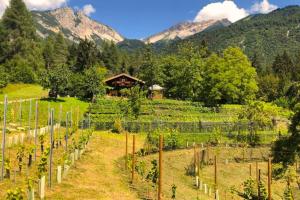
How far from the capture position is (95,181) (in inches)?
933

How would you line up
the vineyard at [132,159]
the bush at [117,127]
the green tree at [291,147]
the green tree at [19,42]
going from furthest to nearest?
the green tree at [19,42]
the bush at [117,127]
the green tree at [291,147]
the vineyard at [132,159]

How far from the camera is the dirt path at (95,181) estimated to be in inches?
801

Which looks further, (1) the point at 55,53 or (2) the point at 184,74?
(1) the point at 55,53

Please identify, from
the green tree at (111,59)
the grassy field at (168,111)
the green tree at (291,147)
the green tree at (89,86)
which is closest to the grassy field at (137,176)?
the green tree at (291,147)

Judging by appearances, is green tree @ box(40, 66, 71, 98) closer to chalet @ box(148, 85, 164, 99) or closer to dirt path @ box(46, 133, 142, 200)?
chalet @ box(148, 85, 164, 99)

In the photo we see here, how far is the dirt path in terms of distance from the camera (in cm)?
2034

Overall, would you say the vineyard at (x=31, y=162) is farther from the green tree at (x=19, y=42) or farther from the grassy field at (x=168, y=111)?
the green tree at (x=19, y=42)

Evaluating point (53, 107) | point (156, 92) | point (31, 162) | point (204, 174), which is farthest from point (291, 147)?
point (156, 92)

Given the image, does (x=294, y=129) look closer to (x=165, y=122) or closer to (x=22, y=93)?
(x=165, y=122)

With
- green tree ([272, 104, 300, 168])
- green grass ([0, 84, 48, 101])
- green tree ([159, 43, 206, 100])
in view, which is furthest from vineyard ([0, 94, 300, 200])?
green tree ([159, 43, 206, 100])

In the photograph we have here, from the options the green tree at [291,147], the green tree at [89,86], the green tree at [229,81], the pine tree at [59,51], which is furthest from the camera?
the pine tree at [59,51]

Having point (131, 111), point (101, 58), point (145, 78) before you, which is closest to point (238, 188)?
point (131, 111)

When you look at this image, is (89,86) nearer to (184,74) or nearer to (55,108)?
(55,108)

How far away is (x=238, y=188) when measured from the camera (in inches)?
1249
